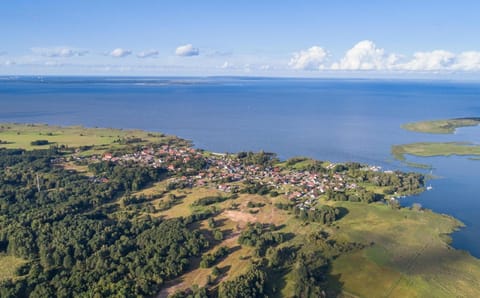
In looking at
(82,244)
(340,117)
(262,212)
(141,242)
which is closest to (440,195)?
(262,212)

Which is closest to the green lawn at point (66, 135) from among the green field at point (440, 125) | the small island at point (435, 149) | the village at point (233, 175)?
the village at point (233, 175)

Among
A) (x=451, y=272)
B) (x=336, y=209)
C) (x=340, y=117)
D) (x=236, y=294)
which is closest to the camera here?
(x=236, y=294)

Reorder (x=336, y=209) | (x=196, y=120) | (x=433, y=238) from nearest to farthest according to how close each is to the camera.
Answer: (x=433, y=238)
(x=336, y=209)
(x=196, y=120)


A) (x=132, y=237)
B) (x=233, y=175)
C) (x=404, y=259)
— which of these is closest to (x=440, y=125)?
(x=233, y=175)

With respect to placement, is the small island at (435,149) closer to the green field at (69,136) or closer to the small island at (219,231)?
the small island at (219,231)

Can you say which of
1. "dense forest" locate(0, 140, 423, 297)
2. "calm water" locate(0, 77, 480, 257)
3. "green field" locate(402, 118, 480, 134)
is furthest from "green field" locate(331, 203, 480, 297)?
"green field" locate(402, 118, 480, 134)

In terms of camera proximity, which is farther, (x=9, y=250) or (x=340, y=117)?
(x=340, y=117)

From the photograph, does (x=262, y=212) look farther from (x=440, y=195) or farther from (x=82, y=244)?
(x=440, y=195)
